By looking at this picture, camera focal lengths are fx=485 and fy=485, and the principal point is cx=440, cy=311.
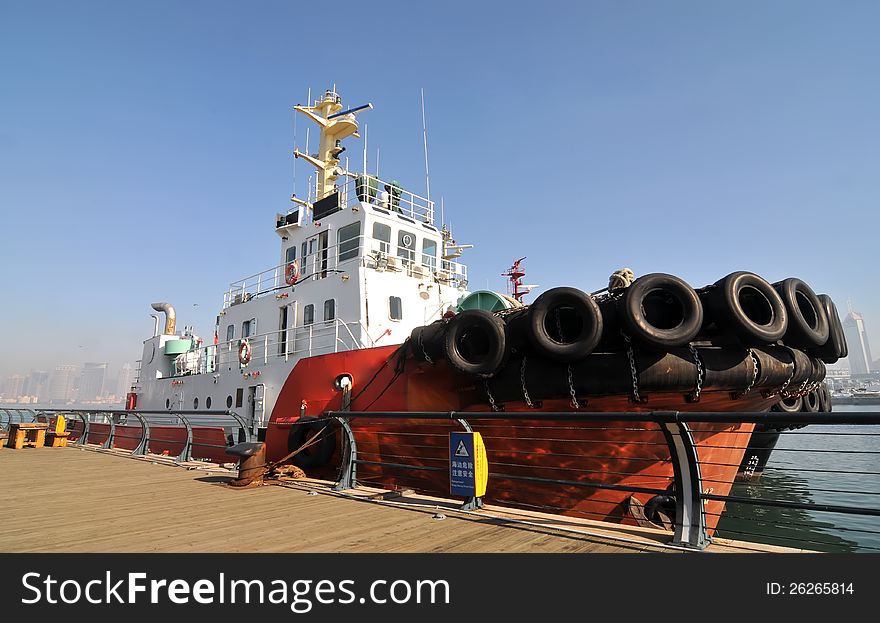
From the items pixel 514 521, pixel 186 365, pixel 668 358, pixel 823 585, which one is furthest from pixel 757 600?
pixel 186 365

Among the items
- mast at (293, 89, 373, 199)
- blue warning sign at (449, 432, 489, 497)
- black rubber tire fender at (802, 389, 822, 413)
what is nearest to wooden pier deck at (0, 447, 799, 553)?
blue warning sign at (449, 432, 489, 497)

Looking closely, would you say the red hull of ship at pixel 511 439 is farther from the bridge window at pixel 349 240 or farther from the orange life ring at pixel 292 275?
the bridge window at pixel 349 240

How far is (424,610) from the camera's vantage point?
2.71 meters

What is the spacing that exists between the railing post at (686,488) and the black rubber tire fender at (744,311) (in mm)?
3230

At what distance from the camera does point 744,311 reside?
6703 millimetres

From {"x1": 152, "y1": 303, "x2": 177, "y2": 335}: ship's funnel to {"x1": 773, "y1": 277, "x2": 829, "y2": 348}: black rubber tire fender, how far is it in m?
23.5

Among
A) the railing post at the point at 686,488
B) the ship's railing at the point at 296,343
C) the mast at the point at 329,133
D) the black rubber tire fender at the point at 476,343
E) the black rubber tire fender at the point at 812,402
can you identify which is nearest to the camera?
the railing post at the point at 686,488

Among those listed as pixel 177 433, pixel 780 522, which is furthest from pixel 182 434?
pixel 780 522

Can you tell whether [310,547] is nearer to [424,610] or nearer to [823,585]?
[424,610]

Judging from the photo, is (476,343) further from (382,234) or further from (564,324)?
(382,234)

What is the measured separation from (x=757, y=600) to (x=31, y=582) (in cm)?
435

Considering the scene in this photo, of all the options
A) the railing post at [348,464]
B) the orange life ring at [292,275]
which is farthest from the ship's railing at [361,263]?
the railing post at [348,464]

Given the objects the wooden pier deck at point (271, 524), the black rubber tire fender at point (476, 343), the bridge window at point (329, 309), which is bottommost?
the wooden pier deck at point (271, 524)

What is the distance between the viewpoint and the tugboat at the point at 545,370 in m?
6.36
